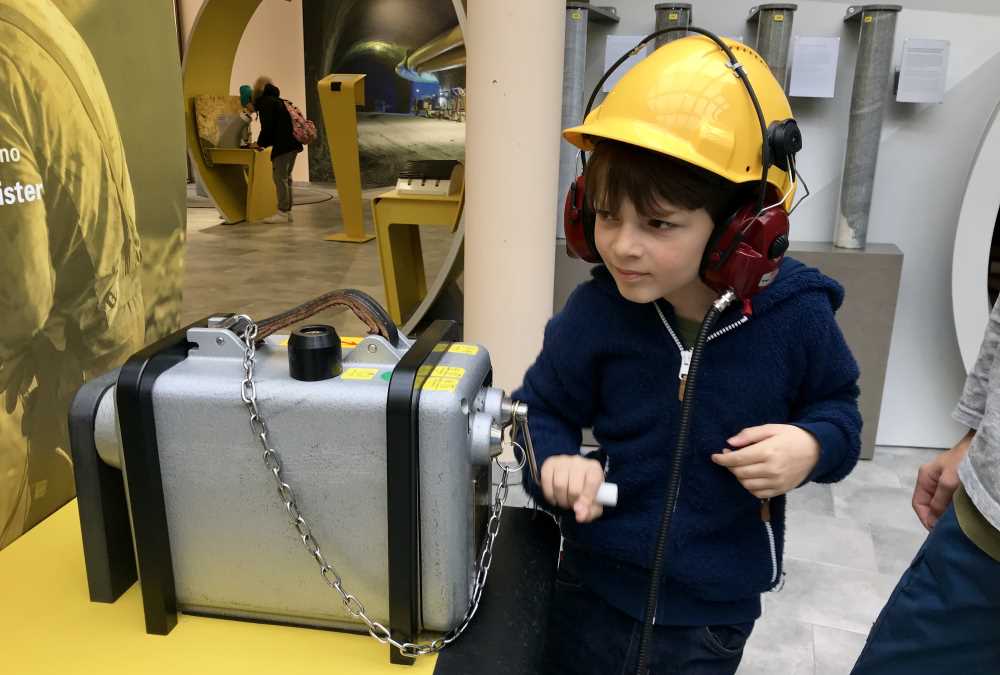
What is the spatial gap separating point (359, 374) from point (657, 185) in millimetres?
370

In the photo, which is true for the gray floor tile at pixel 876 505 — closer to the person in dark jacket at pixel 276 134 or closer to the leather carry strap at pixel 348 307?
the leather carry strap at pixel 348 307

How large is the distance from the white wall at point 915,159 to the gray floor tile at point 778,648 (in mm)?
1376

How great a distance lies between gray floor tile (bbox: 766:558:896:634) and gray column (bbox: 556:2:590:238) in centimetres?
134

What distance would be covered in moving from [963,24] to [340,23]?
10.4 meters

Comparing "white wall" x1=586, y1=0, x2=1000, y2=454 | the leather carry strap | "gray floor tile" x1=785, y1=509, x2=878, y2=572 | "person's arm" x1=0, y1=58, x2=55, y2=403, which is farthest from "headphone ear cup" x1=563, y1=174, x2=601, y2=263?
"white wall" x1=586, y1=0, x2=1000, y2=454

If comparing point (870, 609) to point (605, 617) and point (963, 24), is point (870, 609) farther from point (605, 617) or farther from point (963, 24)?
point (963, 24)

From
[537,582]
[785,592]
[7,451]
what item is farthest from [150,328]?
[785,592]

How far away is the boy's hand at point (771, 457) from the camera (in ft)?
2.80

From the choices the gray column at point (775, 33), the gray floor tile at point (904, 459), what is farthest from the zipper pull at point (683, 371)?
the gray floor tile at point (904, 459)

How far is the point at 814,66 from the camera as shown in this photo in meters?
2.67

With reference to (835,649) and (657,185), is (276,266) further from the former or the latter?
(657,185)

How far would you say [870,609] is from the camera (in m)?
2.04

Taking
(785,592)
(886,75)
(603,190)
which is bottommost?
(785,592)

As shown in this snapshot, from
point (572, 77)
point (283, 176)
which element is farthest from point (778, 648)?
point (283, 176)
